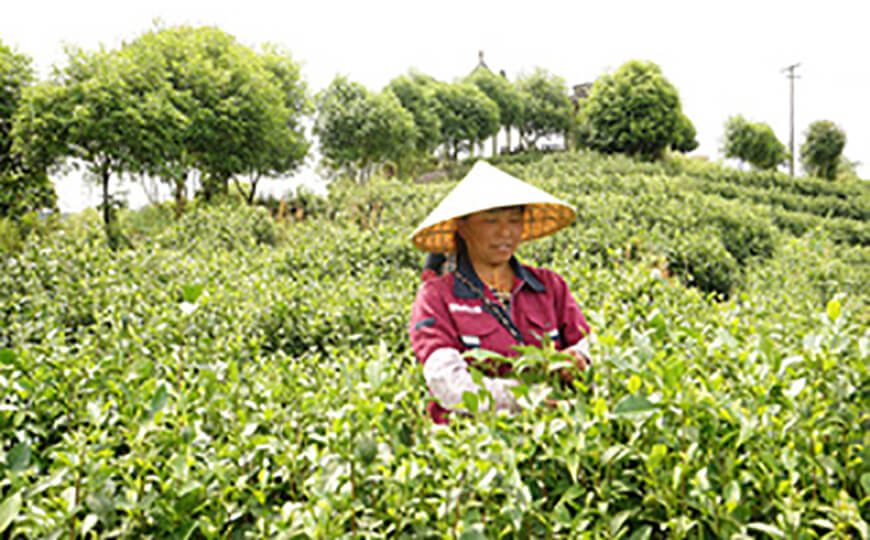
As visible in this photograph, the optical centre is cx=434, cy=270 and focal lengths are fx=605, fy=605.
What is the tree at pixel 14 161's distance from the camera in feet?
35.8

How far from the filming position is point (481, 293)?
8.12 ft

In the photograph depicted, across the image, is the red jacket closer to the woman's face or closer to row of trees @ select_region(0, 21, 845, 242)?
the woman's face

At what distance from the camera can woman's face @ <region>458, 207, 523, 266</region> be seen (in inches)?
96.8

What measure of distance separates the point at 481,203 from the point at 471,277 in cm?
34

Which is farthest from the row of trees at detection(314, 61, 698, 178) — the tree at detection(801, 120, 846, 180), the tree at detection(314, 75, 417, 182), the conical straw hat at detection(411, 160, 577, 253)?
the conical straw hat at detection(411, 160, 577, 253)

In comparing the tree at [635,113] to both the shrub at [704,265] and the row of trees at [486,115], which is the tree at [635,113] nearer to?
the row of trees at [486,115]

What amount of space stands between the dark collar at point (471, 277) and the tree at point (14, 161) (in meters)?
11.2

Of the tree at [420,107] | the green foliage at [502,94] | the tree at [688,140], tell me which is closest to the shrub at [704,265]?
the tree at [420,107]

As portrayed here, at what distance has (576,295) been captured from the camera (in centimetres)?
404

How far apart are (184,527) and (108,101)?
9830 mm

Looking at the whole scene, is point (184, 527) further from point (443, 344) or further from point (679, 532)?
point (679, 532)

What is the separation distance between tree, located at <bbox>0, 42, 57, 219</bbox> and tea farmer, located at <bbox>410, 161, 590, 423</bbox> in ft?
36.7

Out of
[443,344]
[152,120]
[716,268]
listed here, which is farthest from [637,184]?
[443,344]

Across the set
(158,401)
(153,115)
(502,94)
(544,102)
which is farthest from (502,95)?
(158,401)
